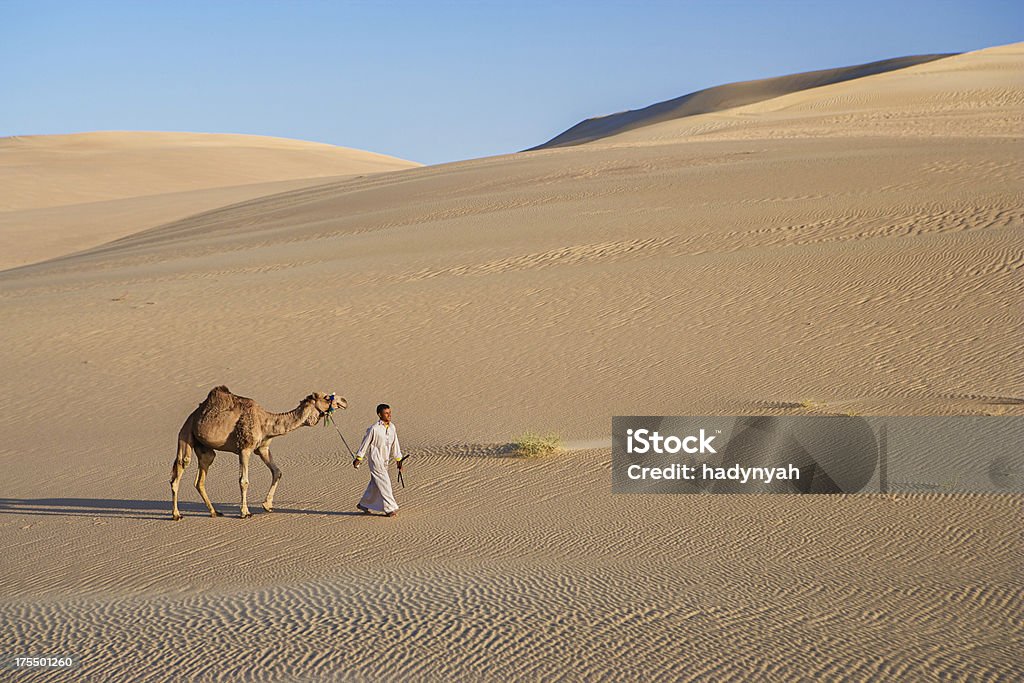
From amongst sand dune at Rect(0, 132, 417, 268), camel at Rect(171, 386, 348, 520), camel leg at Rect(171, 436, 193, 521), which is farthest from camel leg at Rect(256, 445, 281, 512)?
sand dune at Rect(0, 132, 417, 268)

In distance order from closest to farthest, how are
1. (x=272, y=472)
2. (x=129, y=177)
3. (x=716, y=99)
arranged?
(x=272, y=472) < (x=129, y=177) < (x=716, y=99)

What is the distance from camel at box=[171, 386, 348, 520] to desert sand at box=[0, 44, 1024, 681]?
424 mm

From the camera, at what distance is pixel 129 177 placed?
59.4 metres

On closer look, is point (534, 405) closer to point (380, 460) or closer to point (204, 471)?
point (380, 460)

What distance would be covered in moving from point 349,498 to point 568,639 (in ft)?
14.0

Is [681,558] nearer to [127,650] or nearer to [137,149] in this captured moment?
[127,650]

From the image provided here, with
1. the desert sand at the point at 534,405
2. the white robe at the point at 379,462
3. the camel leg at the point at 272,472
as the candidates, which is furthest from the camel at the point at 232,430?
the white robe at the point at 379,462

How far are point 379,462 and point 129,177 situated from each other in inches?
2199

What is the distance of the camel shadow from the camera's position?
30.0 feet

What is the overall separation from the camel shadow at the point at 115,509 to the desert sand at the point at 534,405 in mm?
48

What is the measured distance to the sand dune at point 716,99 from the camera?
78.8m

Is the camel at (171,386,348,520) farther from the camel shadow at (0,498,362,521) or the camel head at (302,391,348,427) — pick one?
the camel shadow at (0,498,362,521)

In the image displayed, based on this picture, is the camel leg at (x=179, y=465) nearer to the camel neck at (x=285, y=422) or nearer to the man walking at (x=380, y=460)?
the camel neck at (x=285, y=422)

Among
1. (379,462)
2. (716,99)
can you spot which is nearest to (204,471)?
(379,462)
